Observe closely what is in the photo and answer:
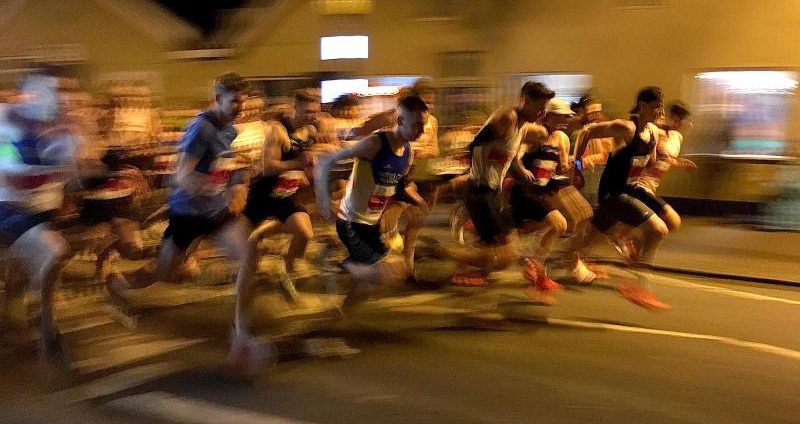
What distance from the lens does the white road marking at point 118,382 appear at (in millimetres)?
5086

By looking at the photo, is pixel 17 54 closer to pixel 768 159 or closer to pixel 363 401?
pixel 768 159

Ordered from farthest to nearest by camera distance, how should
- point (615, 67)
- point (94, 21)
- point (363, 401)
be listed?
point (94, 21) → point (615, 67) → point (363, 401)

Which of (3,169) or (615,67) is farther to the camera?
(615,67)

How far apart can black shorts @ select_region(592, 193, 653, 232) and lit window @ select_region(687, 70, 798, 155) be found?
21.0 ft

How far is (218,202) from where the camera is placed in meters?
5.68

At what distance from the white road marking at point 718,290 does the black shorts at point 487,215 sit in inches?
105

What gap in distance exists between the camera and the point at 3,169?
18.7 feet

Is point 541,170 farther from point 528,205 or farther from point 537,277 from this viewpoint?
point 537,277

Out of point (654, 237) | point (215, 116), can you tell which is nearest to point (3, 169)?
point (215, 116)

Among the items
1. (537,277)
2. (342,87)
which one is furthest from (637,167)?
(342,87)

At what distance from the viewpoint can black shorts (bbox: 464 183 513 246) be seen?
672cm

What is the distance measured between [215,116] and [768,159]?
9456mm

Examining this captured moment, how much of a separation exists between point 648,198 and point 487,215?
4.95 feet

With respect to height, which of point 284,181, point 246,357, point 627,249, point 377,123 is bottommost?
point 246,357
